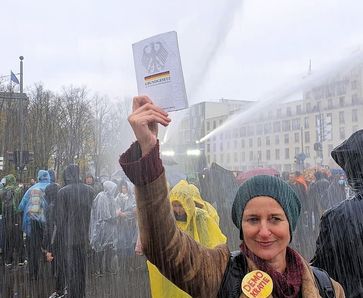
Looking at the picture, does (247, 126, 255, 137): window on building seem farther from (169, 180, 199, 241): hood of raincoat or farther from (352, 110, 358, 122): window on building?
(169, 180, 199, 241): hood of raincoat

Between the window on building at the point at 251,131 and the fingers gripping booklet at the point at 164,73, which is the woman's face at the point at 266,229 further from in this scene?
the window on building at the point at 251,131

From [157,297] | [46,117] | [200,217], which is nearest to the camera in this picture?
[157,297]

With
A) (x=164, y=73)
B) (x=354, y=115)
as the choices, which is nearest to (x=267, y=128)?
(x=354, y=115)

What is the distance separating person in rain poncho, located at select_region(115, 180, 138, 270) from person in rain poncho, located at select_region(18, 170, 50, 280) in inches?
52.0

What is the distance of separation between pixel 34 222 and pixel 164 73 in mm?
6609

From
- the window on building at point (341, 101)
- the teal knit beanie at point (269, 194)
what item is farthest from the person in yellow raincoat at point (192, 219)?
the window on building at point (341, 101)

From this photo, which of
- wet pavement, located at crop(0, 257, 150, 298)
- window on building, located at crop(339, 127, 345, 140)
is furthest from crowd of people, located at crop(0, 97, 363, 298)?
window on building, located at crop(339, 127, 345, 140)

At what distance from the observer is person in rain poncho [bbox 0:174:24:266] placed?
897cm

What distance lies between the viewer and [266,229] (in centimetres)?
170

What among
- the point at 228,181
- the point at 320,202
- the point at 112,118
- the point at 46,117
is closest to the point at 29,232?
the point at 228,181

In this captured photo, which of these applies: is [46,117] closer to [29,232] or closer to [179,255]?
[29,232]

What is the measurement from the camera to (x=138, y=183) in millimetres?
1628

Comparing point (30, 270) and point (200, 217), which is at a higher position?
point (200, 217)

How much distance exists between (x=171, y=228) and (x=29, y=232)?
275 inches
